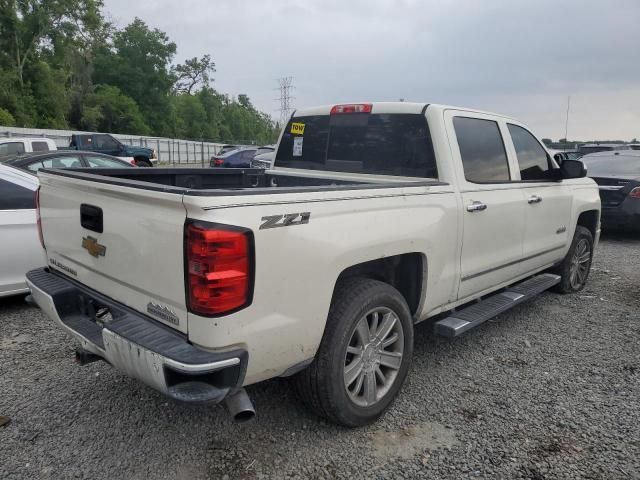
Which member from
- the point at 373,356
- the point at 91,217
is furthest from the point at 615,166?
the point at 91,217

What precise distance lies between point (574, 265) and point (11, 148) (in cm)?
1470

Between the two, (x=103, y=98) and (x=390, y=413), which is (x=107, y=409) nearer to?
(x=390, y=413)

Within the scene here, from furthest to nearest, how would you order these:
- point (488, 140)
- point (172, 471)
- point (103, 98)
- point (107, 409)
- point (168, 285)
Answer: point (103, 98)
point (488, 140)
point (107, 409)
point (172, 471)
point (168, 285)

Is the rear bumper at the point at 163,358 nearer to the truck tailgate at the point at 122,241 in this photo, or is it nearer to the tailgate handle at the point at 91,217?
the truck tailgate at the point at 122,241

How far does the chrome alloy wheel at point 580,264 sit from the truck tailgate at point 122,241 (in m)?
4.65

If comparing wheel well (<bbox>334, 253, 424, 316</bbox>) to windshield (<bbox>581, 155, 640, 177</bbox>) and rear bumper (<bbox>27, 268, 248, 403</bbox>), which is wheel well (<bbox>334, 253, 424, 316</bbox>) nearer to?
rear bumper (<bbox>27, 268, 248, 403</bbox>)

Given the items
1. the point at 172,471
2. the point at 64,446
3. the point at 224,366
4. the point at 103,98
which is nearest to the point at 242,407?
the point at 224,366

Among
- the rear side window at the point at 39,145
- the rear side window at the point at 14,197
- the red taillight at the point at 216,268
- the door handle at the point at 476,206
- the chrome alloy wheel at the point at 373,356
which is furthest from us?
the rear side window at the point at 39,145

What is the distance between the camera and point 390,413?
3252 mm

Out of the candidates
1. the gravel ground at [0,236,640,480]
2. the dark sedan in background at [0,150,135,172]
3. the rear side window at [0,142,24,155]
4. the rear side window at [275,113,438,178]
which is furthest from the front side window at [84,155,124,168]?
the rear side window at [275,113,438,178]

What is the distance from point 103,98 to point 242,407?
2290 inches

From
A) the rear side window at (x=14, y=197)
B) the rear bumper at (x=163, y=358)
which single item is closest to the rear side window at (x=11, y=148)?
the rear side window at (x=14, y=197)

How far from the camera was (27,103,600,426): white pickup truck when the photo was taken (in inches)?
90.0

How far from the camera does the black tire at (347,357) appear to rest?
2.79 m
